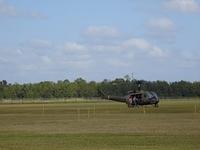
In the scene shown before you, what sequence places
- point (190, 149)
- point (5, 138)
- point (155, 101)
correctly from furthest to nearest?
point (155, 101), point (5, 138), point (190, 149)

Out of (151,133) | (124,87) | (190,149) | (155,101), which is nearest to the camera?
(190,149)

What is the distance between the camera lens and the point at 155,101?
90188 mm

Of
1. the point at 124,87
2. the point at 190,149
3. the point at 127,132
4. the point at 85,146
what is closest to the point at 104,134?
the point at 127,132

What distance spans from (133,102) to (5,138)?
60.9 meters

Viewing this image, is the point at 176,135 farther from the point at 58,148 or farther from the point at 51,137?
the point at 58,148

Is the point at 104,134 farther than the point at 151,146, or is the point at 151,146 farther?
the point at 104,134

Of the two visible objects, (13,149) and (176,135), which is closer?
(13,149)

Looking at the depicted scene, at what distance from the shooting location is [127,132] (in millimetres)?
35500

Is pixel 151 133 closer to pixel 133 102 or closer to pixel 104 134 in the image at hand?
pixel 104 134

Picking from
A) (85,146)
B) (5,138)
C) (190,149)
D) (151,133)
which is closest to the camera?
(190,149)

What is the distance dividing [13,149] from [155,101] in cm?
6531

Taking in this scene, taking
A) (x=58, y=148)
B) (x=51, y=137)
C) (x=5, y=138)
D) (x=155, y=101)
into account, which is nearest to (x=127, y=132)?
(x=51, y=137)

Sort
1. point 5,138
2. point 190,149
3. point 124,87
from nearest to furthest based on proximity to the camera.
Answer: point 190,149, point 5,138, point 124,87

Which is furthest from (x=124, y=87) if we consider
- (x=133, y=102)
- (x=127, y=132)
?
(x=127, y=132)
